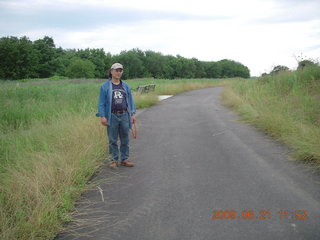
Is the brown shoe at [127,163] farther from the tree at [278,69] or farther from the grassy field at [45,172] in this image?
the tree at [278,69]

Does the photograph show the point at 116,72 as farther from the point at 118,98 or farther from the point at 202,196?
the point at 202,196

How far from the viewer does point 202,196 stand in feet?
13.2

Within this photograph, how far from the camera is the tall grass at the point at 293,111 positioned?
5.69 metres

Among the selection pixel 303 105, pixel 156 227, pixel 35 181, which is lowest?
pixel 156 227

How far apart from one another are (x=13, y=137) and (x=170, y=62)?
97.5 metres

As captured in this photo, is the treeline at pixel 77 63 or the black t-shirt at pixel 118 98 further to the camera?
the treeline at pixel 77 63

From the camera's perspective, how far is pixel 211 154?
6066mm

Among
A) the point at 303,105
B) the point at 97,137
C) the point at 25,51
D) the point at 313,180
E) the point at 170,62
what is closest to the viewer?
the point at 313,180

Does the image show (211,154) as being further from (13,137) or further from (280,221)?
(13,137)

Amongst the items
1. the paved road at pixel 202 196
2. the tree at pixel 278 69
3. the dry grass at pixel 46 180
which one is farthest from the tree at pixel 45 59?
the paved road at pixel 202 196

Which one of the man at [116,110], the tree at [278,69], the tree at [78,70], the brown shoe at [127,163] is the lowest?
the brown shoe at [127,163]

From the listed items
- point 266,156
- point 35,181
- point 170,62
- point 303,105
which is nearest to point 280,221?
point 266,156
